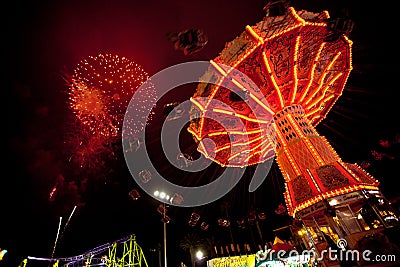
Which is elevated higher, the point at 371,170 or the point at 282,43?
the point at 282,43

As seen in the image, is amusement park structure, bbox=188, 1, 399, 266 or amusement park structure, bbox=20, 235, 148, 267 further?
amusement park structure, bbox=20, 235, 148, 267

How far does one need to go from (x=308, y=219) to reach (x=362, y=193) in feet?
8.20

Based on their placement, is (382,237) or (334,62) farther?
(334,62)

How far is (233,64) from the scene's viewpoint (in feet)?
39.6

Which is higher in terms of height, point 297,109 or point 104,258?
point 297,109

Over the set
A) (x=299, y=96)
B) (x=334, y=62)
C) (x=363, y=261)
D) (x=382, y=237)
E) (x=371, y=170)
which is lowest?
(x=363, y=261)

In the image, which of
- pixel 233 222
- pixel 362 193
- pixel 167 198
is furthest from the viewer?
pixel 233 222

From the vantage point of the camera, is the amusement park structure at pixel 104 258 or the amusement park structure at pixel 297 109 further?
the amusement park structure at pixel 104 258

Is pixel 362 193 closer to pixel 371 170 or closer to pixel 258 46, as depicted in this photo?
pixel 258 46

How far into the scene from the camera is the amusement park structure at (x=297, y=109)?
977 cm

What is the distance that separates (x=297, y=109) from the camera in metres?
13.4

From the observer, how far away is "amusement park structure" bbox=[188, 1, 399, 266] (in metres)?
9.77

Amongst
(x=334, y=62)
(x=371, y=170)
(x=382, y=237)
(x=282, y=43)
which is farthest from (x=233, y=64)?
(x=371, y=170)

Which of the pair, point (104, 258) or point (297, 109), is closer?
point (297, 109)
